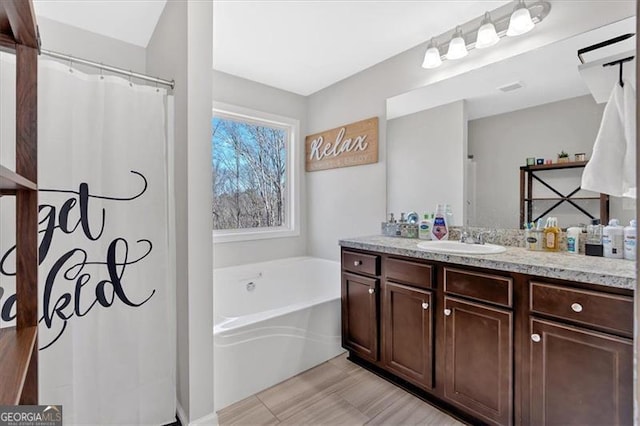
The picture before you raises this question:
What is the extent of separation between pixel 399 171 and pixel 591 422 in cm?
185

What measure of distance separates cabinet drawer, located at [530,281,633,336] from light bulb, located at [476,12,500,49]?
1.45 meters

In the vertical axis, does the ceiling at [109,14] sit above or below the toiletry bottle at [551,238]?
above

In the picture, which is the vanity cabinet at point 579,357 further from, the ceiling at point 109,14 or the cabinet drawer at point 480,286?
the ceiling at point 109,14

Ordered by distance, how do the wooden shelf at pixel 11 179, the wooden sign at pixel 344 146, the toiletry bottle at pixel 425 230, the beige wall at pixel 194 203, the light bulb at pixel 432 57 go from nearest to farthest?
the wooden shelf at pixel 11 179
the beige wall at pixel 194 203
the light bulb at pixel 432 57
the toiletry bottle at pixel 425 230
the wooden sign at pixel 344 146

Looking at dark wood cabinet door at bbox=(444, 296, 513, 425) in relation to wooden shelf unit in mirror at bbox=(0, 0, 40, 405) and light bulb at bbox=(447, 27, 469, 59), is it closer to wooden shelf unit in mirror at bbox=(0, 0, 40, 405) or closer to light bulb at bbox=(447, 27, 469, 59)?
light bulb at bbox=(447, 27, 469, 59)

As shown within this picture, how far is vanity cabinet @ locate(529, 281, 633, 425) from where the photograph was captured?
1127 mm

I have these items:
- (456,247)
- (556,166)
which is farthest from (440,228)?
(556,166)

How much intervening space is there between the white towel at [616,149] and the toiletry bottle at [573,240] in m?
0.24

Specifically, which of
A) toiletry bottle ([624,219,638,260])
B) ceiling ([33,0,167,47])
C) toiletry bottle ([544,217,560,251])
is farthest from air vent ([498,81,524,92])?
ceiling ([33,0,167,47])

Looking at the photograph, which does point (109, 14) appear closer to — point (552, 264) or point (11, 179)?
point (11, 179)

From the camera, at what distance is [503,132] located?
198cm

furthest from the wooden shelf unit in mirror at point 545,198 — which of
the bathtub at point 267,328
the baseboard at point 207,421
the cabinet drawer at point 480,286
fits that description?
the baseboard at point 207,421

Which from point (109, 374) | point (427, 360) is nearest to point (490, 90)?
point (427, 360)

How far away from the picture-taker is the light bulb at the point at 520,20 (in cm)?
171
